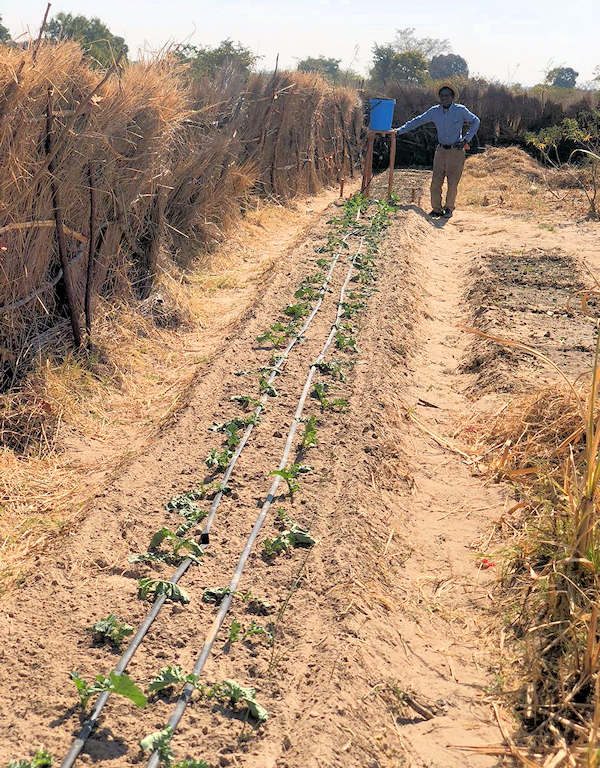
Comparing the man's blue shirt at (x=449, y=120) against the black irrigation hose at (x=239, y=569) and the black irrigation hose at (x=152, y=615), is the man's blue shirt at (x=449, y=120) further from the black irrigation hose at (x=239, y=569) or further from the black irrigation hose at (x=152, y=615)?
the black irrigation hose at (x=152, y=615)

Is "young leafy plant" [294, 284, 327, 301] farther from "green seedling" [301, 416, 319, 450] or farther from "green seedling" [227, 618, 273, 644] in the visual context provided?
"green seedling" [227, 618, 273, 644]

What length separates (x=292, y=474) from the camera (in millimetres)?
4363

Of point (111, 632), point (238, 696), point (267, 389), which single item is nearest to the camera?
point (238, 696)

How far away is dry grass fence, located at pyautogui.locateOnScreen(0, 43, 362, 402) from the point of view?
16.1 feet

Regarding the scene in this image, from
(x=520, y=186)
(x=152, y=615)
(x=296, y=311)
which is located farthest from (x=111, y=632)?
(x=520, y=186)

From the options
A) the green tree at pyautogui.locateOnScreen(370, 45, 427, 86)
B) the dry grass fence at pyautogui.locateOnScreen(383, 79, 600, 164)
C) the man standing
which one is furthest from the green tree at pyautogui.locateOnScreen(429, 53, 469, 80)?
the man standing

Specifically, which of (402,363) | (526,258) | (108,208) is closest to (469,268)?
(526,258)

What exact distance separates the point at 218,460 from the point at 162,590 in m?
1.20

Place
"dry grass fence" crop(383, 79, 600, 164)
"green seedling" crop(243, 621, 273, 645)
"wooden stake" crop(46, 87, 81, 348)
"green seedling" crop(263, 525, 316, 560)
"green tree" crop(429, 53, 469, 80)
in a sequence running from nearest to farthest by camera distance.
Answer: "green seedling" crop(243, 621, 273, 645)
"green seedling" crop(263, 525, 316, 560)
"wooden stake" crop(46, 87, 81, 348)
"dry grass fence" crop(383, 79, 600, 164)
"green tree" crop(429, 53, 469, 80)

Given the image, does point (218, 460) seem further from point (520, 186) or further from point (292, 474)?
point (520, 186)

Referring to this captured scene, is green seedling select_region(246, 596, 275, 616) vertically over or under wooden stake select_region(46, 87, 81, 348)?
under

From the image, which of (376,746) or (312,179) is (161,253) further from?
(312,179)

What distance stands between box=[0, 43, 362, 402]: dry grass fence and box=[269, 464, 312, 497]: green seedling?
Answer: 6.02 feet

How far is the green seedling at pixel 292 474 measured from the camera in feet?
13.3
